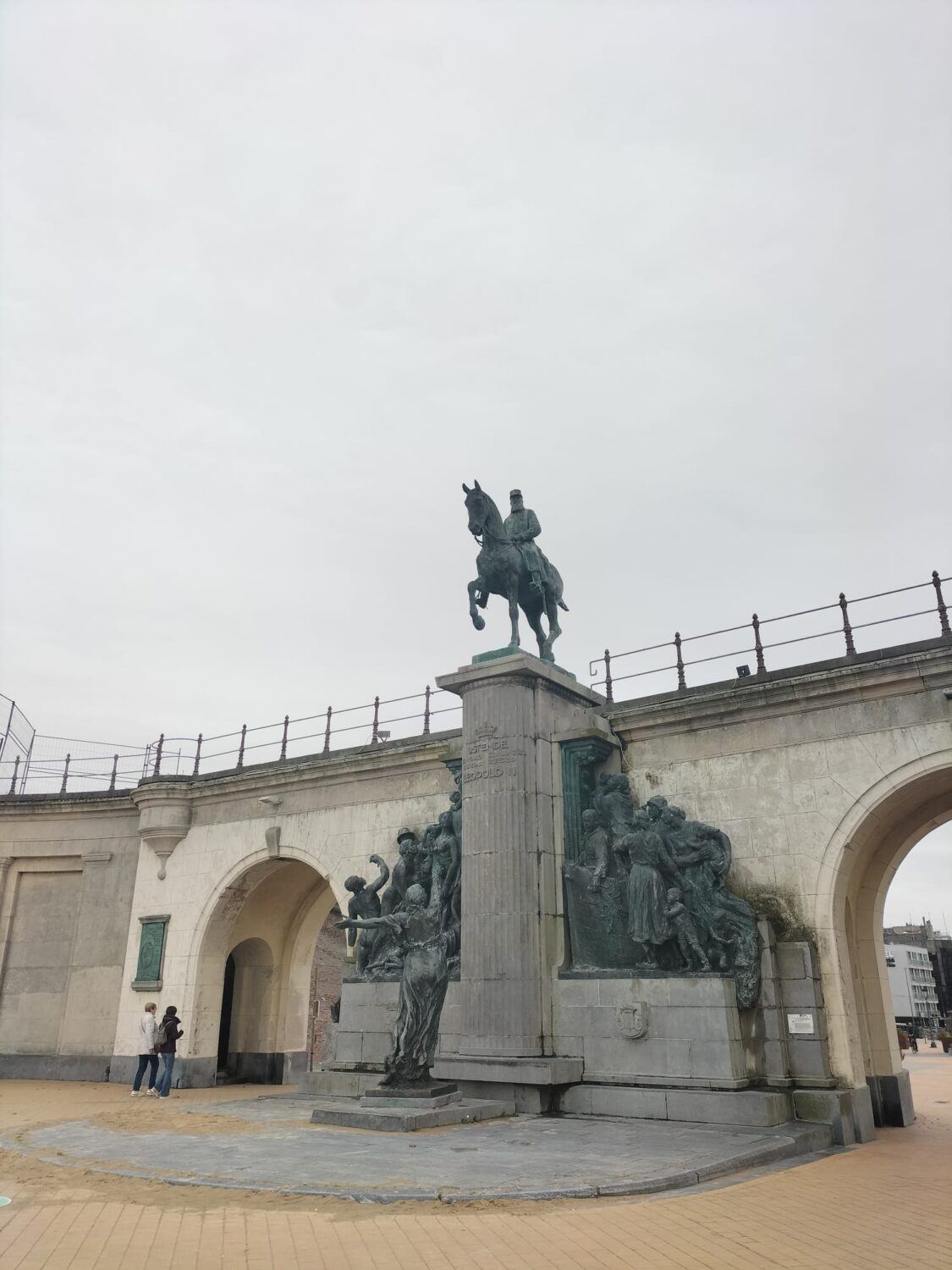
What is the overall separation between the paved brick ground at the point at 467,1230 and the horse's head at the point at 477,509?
1027 centimetres

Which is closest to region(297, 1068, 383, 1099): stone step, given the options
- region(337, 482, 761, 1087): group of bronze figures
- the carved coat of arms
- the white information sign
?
region(337, 482, 761, 1087): group of bronze figures

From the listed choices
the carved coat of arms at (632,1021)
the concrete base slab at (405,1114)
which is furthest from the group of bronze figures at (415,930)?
the carved coat of arms at (632,1021)

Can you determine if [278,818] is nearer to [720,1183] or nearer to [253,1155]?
[253,1155]

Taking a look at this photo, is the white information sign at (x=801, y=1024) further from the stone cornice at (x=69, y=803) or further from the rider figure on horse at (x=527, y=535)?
the stone cornice at (x=69, y=803)

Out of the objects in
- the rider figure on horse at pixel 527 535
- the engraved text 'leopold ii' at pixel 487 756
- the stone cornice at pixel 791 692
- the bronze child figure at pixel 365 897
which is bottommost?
the bronze child figure at pixel 365 897

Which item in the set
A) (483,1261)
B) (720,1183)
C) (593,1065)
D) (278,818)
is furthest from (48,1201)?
(278,818)

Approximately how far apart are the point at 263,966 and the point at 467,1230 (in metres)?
17.0

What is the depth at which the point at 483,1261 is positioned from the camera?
5.60 m

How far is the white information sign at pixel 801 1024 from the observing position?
12070mm

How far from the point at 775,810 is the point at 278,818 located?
10318 mm

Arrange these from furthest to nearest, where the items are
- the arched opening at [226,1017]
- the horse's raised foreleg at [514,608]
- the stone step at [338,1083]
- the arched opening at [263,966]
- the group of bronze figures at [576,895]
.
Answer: the arched opening at [226,1017]
the arched opening at [263,966]
the horse's raised foreleg at [514,608]
the stone step at [338,1083]
the group of bronze figures at [576,895]

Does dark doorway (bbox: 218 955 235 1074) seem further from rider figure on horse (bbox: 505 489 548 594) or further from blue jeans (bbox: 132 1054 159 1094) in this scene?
rider figure on horse (bbox: 505 489 548 594)

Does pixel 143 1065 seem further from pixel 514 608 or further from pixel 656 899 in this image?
pixel 514 608

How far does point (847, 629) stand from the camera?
542 inches
